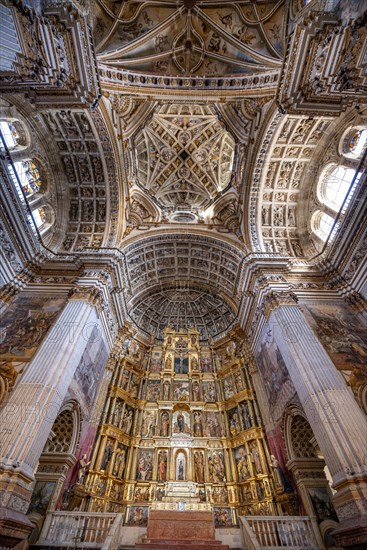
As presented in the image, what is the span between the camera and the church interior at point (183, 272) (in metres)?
7.98

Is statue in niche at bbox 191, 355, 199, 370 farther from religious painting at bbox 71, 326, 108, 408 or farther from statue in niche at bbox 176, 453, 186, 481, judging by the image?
religious painting at bbox 71, 326, 108, 408

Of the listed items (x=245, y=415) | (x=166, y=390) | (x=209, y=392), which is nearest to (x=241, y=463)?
(x=245, y=415)

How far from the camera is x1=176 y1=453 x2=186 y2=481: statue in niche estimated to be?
47.2ft

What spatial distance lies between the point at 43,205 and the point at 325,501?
19.7 m

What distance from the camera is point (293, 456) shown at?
11961mm

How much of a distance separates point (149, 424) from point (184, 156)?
1816 centimetres

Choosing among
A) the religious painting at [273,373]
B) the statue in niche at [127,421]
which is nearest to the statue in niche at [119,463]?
the statue in niche at [127,421]

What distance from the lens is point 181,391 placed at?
→ 1861 centimetres

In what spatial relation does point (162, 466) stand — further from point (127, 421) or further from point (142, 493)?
point (127, 421)

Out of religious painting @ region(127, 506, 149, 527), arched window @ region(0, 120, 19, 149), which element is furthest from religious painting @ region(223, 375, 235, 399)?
arched window @ region(0, 120, 19, 149)

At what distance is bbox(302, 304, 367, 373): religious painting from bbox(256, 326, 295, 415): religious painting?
2237 millimetres

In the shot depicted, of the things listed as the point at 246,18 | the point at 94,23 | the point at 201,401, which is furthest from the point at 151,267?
the point at 246,18

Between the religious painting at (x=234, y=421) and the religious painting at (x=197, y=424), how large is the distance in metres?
1.73

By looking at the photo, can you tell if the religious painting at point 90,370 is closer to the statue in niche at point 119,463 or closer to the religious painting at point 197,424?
the statue in niche at point 119,463
